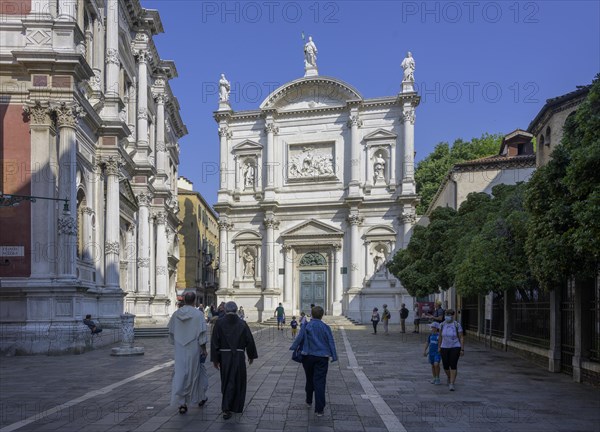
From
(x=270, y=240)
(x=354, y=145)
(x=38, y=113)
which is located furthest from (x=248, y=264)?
(x=38, y=113)

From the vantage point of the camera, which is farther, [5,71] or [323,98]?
[323,98]

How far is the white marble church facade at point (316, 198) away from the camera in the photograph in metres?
42.5

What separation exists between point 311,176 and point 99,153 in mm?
21784

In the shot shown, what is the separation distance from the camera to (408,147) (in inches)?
1672

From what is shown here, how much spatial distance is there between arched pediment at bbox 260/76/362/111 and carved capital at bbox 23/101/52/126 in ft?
88.4

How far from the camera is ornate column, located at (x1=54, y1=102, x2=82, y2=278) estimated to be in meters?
19.4

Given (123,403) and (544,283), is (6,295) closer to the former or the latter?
(123,403)

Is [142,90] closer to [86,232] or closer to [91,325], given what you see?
[86,232]

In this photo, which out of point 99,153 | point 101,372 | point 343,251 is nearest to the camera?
point 101,372

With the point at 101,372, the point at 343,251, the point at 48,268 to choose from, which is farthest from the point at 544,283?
the point at 343,251

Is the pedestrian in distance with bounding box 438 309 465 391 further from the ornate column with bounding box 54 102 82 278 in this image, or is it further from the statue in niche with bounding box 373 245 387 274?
the statue in niche with bounding box 373 245 387 274

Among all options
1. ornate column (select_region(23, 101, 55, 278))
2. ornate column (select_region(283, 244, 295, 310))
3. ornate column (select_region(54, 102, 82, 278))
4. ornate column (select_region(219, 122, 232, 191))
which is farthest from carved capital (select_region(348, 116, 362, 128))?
ornate column (select_region(23, 101, 55, 278))

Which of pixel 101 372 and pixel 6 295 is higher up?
pixel 6 295

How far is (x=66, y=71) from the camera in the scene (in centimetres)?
1941
